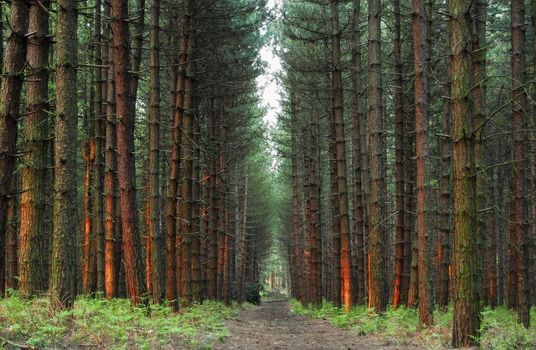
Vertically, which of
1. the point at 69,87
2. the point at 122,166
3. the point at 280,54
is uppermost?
the point at 280,54

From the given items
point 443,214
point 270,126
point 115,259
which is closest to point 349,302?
point 443,214

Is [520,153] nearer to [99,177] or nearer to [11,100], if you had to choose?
[11,100]

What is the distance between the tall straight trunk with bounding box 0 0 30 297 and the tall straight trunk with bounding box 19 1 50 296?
298 millimetres

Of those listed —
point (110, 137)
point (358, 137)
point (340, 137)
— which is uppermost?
point (358, 137)

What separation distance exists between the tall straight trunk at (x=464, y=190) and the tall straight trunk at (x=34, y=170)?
267 inches

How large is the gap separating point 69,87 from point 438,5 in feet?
44.4

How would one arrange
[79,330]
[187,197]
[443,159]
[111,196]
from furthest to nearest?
1. [187,197]
2. [111,196]
3. [443,159]
4. [79,330]

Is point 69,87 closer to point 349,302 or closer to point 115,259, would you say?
point 115,259

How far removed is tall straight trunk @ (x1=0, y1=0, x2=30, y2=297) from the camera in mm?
7750

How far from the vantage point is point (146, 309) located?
427 inches

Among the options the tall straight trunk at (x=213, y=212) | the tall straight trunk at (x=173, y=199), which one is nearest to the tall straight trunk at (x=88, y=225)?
the tall straight trunk at (x=173, y=199)

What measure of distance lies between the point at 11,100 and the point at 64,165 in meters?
1.45

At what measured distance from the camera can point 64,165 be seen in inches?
301

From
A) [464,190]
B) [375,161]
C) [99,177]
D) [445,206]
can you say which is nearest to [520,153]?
[445,206]
